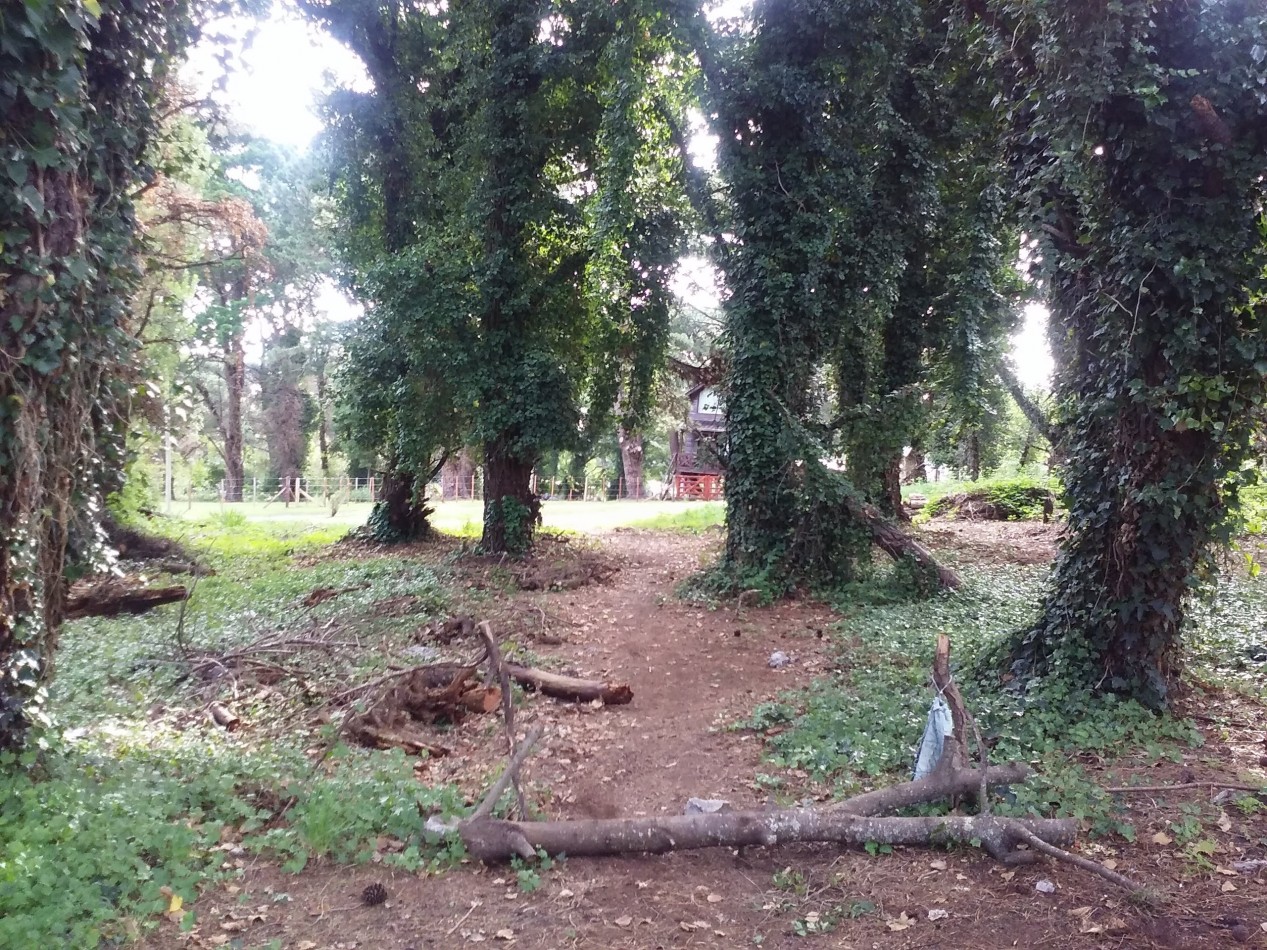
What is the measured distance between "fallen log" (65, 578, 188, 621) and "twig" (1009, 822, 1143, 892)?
994 centimetres

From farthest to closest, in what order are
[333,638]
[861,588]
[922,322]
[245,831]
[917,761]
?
1. [922,322]
2. [861,588]
3. [333,638]
4. [917,761]
5. [245,831]

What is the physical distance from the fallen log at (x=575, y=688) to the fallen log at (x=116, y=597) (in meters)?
5.59

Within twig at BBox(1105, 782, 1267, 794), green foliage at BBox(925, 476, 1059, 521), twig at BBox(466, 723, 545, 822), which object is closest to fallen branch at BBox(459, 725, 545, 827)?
twig at BBox(466, 723, 545, 822)

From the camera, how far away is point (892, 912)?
3727mm

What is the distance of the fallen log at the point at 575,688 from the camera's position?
24.9ft

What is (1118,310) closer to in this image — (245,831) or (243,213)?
(245,831)

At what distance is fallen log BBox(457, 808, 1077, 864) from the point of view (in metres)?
4.23

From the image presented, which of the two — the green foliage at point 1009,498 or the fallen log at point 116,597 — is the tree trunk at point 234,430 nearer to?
the fallen log at point 116,597

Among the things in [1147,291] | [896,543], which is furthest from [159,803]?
[896,543]

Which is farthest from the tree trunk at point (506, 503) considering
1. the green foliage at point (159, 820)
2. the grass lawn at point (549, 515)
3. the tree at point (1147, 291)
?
the tree at point (1147, 291)

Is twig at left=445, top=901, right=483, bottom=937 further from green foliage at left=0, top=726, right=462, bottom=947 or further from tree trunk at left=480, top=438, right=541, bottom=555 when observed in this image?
tree trunk at left=480, top=438, right=541, bottom=555

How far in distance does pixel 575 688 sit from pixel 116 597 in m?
6.45

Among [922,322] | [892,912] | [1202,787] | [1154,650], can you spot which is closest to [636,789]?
[892,912]

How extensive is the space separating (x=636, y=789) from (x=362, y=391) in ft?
35.8
